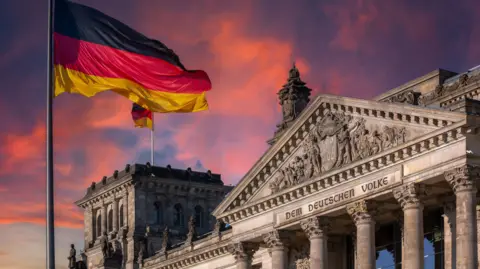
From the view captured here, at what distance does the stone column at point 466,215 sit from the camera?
5369cm

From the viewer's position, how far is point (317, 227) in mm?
64500

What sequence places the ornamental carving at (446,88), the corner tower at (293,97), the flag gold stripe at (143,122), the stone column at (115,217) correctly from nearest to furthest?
the ornamental carving at (446,88) → the flag gold stripe at (143,122) → the corner tower at (293,97) → the stone column at (115,217)

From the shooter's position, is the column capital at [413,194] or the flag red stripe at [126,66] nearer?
the flag red stripe at [126,66]

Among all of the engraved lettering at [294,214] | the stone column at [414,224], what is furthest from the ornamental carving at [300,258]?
the stone column at [414,224]

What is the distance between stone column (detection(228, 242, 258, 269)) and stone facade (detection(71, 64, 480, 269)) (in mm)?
58

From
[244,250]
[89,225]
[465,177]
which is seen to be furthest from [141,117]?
[89,225]

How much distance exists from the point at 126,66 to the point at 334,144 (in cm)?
2087

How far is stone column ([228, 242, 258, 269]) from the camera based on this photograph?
71.6m

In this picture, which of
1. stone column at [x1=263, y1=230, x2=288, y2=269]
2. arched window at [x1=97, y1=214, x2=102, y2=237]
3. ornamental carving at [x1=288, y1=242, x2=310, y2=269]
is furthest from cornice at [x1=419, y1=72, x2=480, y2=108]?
arched window at [x1=97, y1=214, x2=102, y2=237]

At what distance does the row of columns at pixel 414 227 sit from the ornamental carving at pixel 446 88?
8.28m

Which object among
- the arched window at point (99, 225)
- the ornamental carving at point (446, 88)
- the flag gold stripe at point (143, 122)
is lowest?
the arched window at point (99, 225)

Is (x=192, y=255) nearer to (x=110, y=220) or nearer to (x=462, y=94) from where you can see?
(x=110, y=220)

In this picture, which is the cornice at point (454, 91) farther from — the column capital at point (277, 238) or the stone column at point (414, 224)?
the column capital at point (277, 238)

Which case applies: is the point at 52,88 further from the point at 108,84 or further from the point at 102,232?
the point at 102,232
